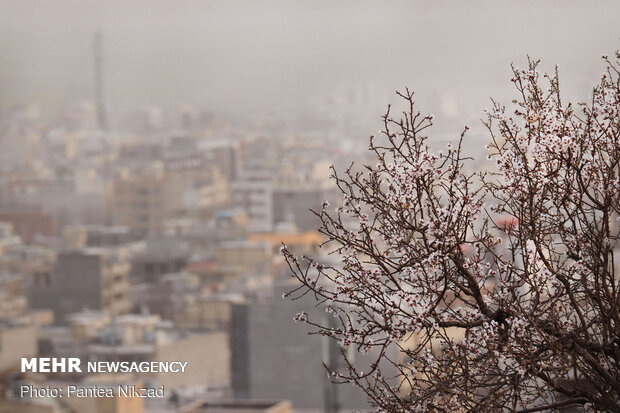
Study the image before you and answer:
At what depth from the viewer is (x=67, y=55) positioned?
22.8 meters

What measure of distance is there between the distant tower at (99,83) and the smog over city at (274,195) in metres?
0.06

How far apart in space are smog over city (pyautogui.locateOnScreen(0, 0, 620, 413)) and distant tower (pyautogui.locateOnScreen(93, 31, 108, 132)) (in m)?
0.06

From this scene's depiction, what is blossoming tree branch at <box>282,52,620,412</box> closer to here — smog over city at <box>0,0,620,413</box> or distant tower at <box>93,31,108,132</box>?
smog over city at <box>0,0,620,413</box>

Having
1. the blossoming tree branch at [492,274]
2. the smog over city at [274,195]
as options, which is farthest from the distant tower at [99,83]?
the blossoming tree branch at [492,274]

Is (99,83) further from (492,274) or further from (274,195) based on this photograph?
(492,274)

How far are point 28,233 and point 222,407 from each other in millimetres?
11733

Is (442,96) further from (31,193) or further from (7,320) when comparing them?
(31,193)

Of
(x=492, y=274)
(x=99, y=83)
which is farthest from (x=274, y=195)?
(x=492, y=274)

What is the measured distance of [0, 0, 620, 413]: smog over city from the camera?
3.51ft

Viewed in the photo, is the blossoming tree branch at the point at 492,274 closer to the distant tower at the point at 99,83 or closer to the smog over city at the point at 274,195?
the smog over city at the point at 274,195

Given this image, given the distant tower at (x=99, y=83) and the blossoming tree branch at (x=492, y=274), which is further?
the distant tower at (x=99, y=83)

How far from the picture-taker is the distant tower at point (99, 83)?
21891 mm

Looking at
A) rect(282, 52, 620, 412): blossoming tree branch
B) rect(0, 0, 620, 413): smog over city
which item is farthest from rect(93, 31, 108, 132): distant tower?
rect(282, 52, 620, 412): blossoming tree branch

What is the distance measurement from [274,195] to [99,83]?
16.5 feet
